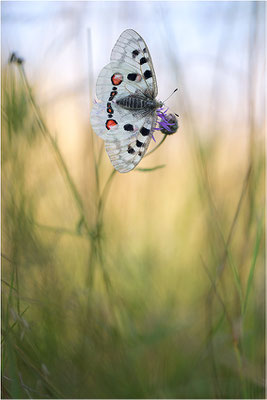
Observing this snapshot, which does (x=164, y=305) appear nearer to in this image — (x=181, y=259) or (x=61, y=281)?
(x=181, y=259)

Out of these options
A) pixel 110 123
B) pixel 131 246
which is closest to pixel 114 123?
pixel 110 123

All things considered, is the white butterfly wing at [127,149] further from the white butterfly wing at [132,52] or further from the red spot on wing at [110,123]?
the white butterfly wing at [132,52]

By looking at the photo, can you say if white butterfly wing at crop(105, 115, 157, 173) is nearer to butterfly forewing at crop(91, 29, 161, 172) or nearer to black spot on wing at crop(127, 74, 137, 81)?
butterfly forewing at crop(91, 29, 161, 172)

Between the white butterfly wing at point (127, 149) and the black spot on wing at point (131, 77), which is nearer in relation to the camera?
the white butterfly wing at point (127, 149)

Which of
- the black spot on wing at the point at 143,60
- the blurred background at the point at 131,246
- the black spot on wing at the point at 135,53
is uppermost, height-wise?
the black spot on wing at the point at 135,53

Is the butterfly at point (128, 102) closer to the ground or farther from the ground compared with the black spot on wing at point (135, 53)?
closer to the ground

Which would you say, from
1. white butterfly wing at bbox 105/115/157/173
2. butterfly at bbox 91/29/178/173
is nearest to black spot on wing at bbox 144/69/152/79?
butterfly at bbox 91/29/178/173

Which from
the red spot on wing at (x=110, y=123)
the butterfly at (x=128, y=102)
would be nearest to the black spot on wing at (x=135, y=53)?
the butterfly at (x=128, y=102)

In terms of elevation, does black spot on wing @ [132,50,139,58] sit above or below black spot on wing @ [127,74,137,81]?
above
